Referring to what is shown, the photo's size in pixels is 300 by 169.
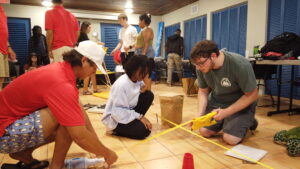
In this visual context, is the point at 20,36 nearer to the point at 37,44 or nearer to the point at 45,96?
the point at 37,44

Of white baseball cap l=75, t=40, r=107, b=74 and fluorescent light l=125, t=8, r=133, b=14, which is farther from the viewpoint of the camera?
fluorescent light l=125, t=8, r=133, b=14

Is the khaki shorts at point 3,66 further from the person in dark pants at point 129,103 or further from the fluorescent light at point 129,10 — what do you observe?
the fluorescent light at point 129,10

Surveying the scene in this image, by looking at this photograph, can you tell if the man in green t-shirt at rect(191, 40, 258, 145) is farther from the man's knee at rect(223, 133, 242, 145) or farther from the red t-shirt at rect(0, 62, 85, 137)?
the red t-shirt at rect(0, 62, 85, 137)

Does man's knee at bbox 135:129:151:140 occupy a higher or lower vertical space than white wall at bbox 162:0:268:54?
lower

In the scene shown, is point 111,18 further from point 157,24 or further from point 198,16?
point 198,16

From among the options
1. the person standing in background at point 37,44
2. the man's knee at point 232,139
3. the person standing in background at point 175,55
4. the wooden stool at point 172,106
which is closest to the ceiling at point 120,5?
the person standing in background at point 37,44

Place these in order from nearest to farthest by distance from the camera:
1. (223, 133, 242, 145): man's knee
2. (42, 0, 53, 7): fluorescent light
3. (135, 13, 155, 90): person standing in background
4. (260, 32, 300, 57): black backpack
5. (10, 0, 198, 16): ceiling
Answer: (223, 133, 242, 145): man's knee → (260, 32, 300, 57): black backpack → (135, 13, 155, 90): person standing in background → (42, 0, 53, 7): fluorescent light → (10, 0, 198, 16): ceiling

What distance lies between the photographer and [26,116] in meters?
1.29

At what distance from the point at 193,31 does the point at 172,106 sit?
512 cm

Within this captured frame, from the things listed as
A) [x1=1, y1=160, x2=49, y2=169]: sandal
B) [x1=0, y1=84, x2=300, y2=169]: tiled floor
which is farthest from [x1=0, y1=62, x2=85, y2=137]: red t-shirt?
[x1=0, y1=84, x2=300, y2=169]: tiled floor

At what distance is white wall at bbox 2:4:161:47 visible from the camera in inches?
276

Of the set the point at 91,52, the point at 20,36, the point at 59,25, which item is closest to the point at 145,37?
the point at 59,25

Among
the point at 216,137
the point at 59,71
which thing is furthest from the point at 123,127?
the point at 59,71

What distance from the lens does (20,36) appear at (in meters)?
7.18
